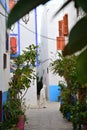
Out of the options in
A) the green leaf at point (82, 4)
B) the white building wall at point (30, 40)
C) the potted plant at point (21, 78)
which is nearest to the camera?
the green leaf at point (82, 4)

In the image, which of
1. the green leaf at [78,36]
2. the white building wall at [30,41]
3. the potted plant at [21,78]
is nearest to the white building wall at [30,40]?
the white building wall at [30,41]

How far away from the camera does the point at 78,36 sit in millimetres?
628

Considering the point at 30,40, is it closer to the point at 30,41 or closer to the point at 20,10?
the point at 30,41

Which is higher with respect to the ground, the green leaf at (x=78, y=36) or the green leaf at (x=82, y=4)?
the green leaf at (x=82, y=4)

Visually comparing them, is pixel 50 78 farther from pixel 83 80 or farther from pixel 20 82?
pixel 83 80

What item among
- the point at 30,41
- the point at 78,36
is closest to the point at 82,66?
the point at 78,36

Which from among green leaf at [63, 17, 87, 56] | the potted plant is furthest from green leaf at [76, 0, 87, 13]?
the potted plant

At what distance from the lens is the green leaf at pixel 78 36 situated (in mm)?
628

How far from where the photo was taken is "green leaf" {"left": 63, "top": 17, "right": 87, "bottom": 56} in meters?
0.63

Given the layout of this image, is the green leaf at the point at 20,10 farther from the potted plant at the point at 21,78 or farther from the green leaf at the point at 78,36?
the potted plant at the point at 21,78

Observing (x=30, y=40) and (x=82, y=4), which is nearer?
(x=82, y=4)

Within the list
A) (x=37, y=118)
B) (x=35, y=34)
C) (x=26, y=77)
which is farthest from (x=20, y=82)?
(x=35, y=34)

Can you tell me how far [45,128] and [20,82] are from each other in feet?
6.14

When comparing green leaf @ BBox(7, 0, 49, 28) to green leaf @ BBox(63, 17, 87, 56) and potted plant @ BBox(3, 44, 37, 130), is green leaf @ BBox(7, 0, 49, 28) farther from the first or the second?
A: potted plant @ BBox(3, 44, 37, 130)
